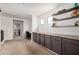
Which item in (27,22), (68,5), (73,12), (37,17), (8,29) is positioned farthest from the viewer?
(27,22)

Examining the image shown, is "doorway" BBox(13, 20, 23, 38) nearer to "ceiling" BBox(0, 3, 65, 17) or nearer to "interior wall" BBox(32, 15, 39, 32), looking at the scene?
"interior wall" BBox(32, 15, 39, 32)

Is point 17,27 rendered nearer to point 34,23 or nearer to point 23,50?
point 34,23

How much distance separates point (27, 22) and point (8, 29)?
10.1 feet

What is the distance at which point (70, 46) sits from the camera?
10.5 ft

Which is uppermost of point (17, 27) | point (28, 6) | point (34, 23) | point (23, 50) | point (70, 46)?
point (28, 6)

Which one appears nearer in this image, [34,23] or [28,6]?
[28,6]

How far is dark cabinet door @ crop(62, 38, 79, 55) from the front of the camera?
2.95 m

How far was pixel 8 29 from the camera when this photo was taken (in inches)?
394

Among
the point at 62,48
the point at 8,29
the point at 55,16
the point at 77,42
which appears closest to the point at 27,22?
the point at 8,29

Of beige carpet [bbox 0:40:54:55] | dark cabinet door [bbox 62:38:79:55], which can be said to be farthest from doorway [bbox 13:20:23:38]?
dark cabinet door [bbox 62:38:79:55]

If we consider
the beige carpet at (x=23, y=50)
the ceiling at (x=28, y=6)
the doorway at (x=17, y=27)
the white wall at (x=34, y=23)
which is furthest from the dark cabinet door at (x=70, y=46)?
the doorway at (x=17, y=27)

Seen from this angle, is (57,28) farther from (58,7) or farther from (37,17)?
(37,17)

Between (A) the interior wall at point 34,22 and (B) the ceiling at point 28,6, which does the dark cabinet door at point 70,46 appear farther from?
(A) the interior wall at point 34,22

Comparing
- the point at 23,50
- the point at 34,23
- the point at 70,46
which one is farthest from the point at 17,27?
the point at 70,46
